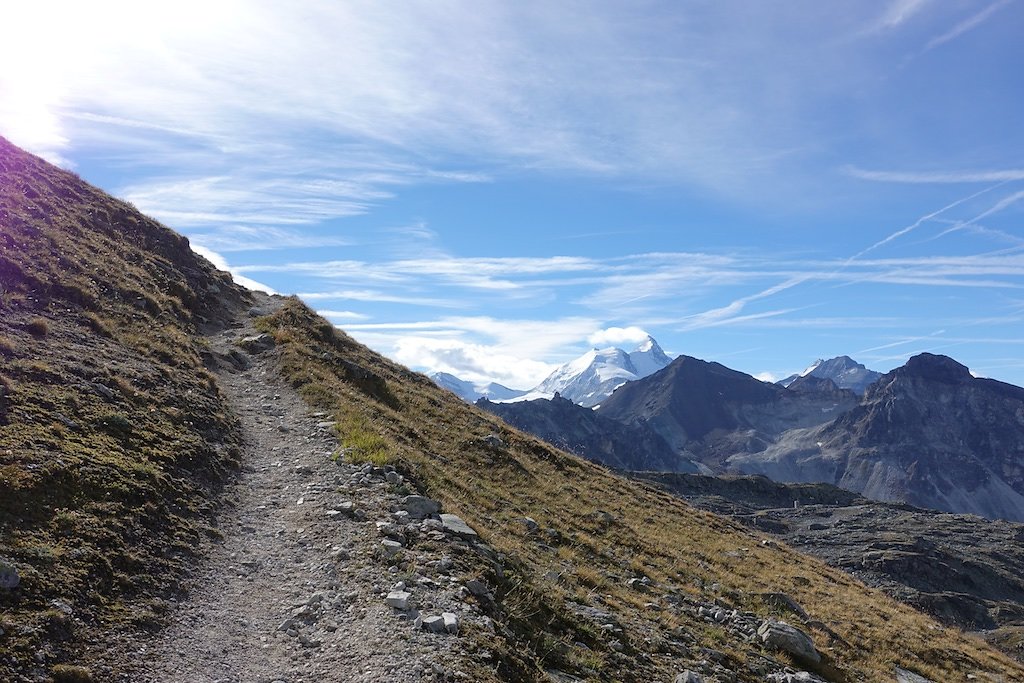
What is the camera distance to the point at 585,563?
20.4 metres

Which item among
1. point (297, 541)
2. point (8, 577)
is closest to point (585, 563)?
point (297, 541)

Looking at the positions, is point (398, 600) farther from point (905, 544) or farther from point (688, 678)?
point (905, 544)

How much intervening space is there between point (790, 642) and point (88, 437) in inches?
785

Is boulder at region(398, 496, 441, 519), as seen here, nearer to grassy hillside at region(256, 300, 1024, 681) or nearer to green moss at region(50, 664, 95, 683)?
grassy hillside at region(256, 300, 1024, 681)

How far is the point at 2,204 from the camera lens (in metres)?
28.8

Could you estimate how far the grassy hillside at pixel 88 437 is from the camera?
32.2 ft

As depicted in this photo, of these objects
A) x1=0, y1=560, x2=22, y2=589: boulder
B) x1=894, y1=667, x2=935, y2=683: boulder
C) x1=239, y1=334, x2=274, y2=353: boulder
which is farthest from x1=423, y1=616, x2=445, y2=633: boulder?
x1=239, y1=334, x2=274, y2=353: boulder

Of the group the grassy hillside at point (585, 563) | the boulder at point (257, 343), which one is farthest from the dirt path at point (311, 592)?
the boulder at point (257, 343)

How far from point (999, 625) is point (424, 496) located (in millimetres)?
121874

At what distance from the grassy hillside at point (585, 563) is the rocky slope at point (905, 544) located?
59052 mm

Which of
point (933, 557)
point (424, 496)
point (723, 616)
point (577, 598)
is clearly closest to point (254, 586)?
point (424, 496)

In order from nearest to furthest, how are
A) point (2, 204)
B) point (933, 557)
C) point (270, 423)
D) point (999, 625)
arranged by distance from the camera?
point (270, 423) < point (2, 204) < point (999, 625) < point (933, 557)

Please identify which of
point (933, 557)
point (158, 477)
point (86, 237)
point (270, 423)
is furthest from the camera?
point (933, 557)

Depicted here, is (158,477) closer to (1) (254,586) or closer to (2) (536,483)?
(1) (254,586)
